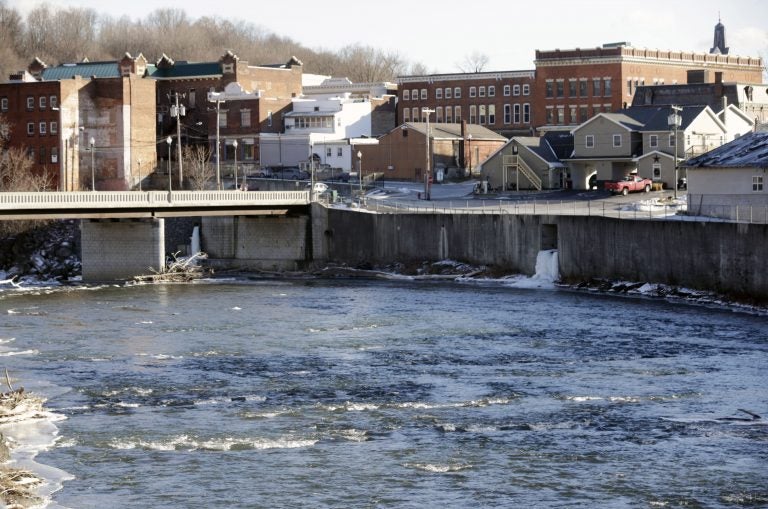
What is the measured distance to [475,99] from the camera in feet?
445

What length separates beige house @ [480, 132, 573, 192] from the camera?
330 ft

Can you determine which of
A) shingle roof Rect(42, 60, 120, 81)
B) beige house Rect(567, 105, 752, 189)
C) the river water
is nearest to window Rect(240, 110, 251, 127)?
shingle roof Rect(42, 60, 120, 81)

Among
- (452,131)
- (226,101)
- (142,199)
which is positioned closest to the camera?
(142,199)

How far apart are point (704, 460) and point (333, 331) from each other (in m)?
24.2

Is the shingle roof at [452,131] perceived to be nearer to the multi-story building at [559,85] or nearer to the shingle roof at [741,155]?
the multi-story building at [559,85]

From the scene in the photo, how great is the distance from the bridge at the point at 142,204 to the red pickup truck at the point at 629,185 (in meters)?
20.6

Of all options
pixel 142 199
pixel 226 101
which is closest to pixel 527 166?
pixel 142 199

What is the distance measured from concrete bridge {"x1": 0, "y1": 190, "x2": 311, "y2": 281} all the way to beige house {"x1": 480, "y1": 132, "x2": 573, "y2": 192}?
20223 mm

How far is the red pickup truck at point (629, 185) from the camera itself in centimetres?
9056

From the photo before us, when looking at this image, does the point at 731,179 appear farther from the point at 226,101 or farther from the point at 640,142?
the point at 226,101

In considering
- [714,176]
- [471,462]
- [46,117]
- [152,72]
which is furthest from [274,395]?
[152,72]

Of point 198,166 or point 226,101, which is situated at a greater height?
point 226,101

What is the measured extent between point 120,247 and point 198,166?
108ft

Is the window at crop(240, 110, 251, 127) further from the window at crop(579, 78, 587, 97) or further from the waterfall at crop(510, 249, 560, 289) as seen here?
the waterfall at crop(510, 249, 560, 289)
